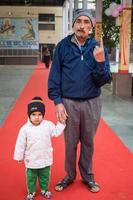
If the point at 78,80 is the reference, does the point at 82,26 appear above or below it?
above

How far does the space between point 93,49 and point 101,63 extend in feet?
0.78

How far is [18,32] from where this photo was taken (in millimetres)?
26328

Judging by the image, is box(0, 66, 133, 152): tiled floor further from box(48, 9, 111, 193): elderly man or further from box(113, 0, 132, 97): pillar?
box(48, 9, 111, 193): elderly man

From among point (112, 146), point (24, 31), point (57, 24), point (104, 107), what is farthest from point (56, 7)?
point (112, 146)

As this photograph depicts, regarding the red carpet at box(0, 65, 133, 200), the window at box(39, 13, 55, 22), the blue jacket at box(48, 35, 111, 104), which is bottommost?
the red carpet at box(0, 65, 133, 200)

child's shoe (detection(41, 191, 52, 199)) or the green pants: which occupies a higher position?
the green pants

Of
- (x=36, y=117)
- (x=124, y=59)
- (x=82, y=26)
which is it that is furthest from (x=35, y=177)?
(x=124, y=59)

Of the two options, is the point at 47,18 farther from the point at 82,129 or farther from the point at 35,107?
the point at 35,107

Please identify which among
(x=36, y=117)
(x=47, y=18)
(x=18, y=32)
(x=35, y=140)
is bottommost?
(x=35, y=140)

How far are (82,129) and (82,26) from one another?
0.97 metres

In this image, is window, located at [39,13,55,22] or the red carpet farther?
window, located at [39,13,55,22]

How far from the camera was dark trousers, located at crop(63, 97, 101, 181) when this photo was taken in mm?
3420

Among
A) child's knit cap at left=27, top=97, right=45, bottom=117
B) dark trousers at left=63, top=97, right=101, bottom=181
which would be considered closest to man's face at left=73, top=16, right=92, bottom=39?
dark trousers at left=63, top=97, right=101, bottom=181

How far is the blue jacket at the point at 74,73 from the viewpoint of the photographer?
10.9 feet
